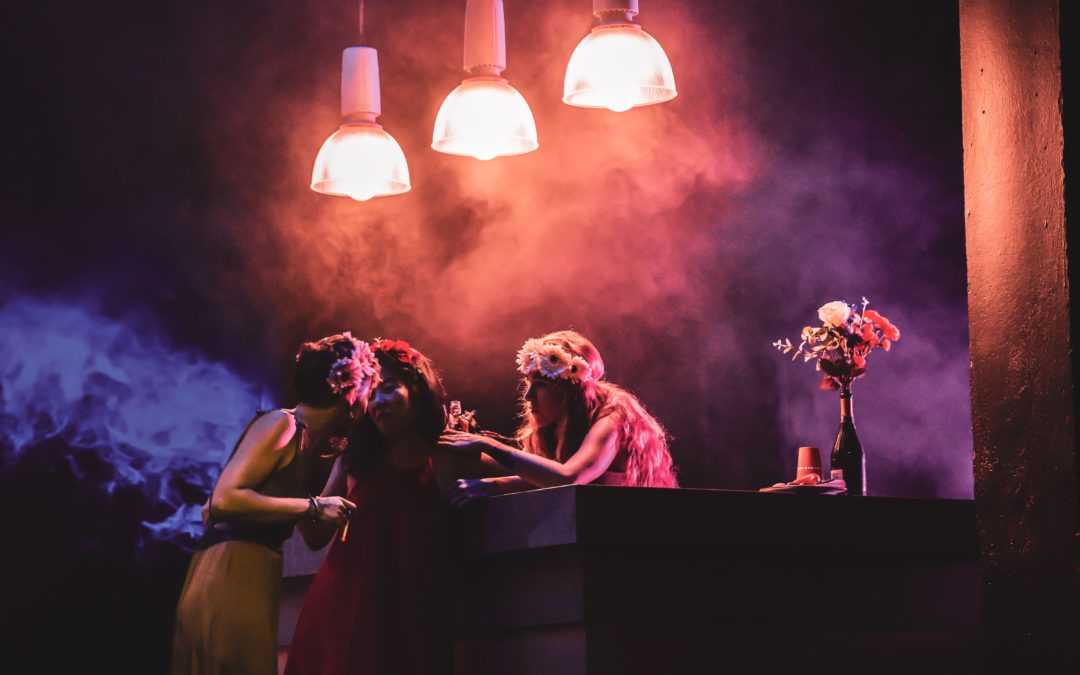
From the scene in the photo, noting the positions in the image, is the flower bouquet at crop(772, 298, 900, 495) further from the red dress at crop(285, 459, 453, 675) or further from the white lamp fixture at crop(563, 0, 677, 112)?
the red dress at crop(285, 459, 453, 675)

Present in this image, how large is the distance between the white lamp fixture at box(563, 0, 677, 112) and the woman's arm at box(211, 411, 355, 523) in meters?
1.60

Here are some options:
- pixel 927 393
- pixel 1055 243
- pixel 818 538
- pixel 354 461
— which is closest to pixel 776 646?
pixel 818 538

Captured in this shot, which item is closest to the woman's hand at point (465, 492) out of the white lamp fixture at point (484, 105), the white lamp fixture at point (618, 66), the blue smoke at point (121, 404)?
the white lamp fixture at point (484, 105)

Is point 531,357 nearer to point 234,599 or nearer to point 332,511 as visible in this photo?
point 332,511

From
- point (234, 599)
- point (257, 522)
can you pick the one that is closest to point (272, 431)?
point (257, 522)

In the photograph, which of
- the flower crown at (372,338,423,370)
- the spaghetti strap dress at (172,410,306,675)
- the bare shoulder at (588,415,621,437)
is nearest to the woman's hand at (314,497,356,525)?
the spaghetti strap dress at (172,410,306,675)

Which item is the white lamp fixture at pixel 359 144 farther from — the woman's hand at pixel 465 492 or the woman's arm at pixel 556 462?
the woman's hand at pixel 465 492

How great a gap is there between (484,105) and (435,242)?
2458 mm

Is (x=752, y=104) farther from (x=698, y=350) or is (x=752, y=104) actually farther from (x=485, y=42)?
(x=485, y=42)

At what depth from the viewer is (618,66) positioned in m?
4.53

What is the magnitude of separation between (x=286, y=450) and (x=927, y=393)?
13.4ft

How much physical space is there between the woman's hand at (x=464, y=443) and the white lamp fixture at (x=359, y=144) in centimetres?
130

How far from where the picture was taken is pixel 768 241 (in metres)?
6.99

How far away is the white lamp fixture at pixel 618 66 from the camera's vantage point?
454cm
